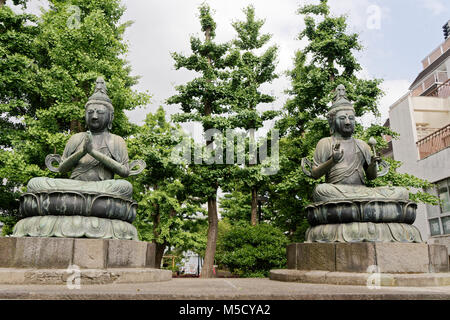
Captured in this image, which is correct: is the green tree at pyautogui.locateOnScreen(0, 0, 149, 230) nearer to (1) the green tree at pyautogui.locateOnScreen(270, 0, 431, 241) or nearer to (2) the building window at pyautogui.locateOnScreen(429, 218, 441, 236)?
(1) the green tree at pyautogui.locateOnScreen(270, 0, 431, 241)

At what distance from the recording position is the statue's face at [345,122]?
6.98m

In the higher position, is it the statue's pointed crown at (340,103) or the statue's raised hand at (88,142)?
the statue's pointed crown at (340,103)

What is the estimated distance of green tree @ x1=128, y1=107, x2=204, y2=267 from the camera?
14.0 m

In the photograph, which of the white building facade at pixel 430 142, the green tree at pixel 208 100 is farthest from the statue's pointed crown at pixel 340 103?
the white building facade at pixel 430 142

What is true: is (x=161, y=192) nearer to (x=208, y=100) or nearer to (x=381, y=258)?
(x=208, y=100)

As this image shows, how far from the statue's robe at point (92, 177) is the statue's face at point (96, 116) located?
0.22m

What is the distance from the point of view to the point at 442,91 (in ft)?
77.0

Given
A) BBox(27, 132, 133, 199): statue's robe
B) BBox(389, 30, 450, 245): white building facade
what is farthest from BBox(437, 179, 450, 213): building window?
BBox(27, 132, 133, 199): statue's robe

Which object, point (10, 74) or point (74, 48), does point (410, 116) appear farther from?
point (10, 74)

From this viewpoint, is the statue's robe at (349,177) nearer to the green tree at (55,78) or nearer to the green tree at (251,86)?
the green tree at (251,86)

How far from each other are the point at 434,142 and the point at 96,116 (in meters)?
19.3

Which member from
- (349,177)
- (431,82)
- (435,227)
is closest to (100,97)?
(349,177)
